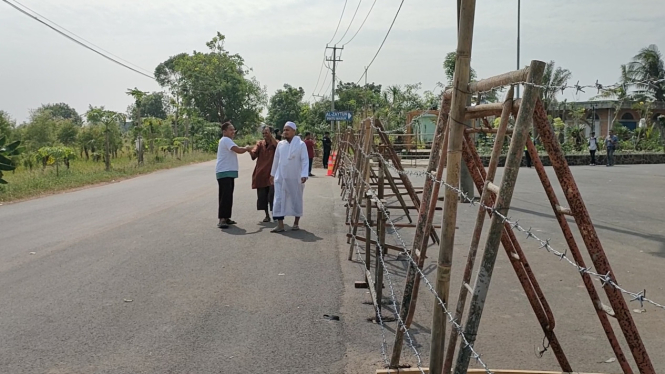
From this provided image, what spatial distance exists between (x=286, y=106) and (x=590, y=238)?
239 feet

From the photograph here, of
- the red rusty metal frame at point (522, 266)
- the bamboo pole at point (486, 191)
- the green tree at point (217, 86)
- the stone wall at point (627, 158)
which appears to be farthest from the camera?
the green tree at point (217, 86)

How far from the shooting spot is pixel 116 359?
4.73 m

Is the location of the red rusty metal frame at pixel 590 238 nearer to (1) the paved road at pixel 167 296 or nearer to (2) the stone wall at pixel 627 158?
(1) the paved road at pixel 167 296

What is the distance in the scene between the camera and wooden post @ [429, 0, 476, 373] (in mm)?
3492

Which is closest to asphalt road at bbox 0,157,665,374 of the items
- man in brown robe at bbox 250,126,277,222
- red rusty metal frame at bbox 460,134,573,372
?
man in brown robe at bbox 250,126,277,222

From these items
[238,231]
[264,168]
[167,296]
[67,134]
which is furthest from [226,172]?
[67,134]

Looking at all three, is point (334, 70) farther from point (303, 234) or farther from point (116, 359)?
point (116, 359)

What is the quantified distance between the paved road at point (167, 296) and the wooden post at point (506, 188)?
191cm

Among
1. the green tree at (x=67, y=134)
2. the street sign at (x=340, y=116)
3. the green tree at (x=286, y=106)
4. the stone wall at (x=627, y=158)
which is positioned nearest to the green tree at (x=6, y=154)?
the street sign at (x=340, y=116)

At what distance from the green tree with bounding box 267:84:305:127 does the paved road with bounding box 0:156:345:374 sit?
6270cm

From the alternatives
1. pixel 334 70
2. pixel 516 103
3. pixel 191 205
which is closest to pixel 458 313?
pixel 516 103

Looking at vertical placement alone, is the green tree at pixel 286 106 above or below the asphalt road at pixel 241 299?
above

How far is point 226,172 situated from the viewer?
35.1 feet

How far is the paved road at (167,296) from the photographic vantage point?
4781 mm
